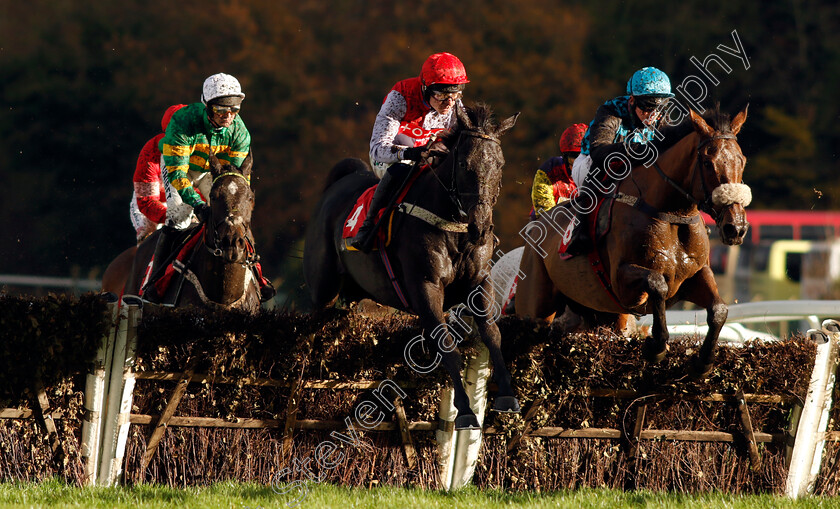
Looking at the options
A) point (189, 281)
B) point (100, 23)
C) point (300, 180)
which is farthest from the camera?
point (100, 23)

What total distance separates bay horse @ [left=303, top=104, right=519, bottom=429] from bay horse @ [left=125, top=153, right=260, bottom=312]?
27.9 inches

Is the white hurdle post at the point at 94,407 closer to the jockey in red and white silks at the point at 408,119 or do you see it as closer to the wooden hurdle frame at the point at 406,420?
the wooden hurdle frame at the point at 406,420

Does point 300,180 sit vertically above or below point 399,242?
above

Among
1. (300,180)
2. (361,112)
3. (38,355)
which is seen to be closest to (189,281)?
(38,355)

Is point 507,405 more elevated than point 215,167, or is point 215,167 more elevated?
point 215,167

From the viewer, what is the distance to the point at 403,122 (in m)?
6.55

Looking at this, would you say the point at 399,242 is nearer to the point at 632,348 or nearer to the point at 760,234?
the point at 632,348

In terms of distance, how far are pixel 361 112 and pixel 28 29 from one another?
→ 7253 mm

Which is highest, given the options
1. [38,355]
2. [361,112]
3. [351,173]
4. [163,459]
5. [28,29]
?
[28,29]

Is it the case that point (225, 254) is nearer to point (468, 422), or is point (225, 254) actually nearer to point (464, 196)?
point (464, 196)

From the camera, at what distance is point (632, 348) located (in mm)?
5734

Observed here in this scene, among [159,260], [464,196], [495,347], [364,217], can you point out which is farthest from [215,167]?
[495,347]

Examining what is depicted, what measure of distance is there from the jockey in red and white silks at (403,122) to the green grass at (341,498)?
2.06m

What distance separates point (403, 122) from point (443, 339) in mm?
1742
